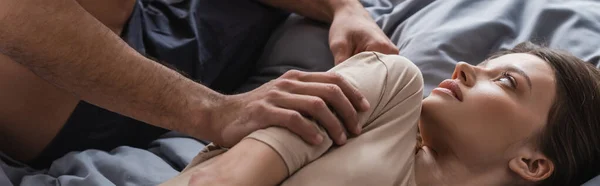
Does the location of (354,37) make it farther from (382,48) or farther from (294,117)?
(294,117)

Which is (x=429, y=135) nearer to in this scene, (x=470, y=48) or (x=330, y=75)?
(x=330, y=75)

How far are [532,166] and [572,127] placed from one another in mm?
79

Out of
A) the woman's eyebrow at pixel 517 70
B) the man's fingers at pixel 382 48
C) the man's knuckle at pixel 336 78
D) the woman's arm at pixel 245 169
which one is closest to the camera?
the woman's arm at pixel 245 169

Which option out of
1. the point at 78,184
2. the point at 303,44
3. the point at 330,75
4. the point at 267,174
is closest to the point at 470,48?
the point at 303,44

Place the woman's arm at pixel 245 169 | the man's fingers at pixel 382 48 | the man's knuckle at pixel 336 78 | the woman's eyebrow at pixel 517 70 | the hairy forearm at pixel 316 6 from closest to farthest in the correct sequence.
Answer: the woman's arm at pixel 245 169, the man's knuckle at pixel 336 78, the woman's eyebrow at pixel 517 70, the man's fingers at pixel 382 48, the hairy forearm at pixel 316 6

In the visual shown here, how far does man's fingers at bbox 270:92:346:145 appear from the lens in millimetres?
938

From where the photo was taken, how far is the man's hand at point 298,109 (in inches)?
36.6

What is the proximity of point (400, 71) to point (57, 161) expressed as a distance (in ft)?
1.80

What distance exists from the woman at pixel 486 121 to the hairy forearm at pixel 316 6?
1.29ft

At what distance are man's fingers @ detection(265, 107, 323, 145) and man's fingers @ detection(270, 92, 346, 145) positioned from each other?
0.05 ft

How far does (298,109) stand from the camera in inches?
37.3

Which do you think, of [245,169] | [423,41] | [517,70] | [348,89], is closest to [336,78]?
[348,89]

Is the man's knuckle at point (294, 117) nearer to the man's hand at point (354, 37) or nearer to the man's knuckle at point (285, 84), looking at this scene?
the man's knuckle at point (285, 84)

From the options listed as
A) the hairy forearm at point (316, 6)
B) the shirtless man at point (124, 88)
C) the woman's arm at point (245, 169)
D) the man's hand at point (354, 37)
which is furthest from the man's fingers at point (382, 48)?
the woman's arm at point (245, 169)
